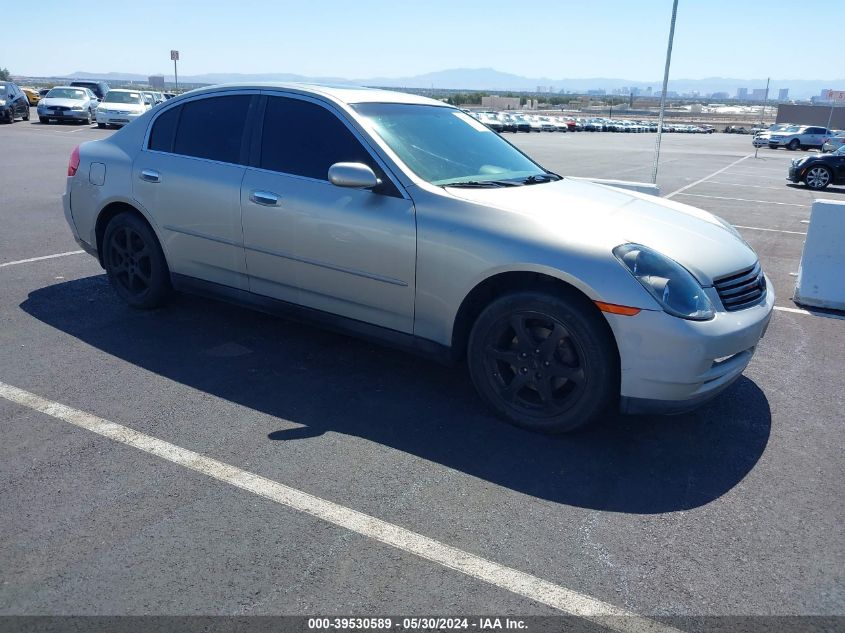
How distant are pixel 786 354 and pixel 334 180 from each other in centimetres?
360

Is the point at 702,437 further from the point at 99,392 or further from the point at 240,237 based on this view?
the point at 99,392

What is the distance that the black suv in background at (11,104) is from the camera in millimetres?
30328

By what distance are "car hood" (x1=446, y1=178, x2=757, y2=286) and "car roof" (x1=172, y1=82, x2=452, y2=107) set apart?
1.08 m

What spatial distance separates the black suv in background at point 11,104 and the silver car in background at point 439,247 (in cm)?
2974

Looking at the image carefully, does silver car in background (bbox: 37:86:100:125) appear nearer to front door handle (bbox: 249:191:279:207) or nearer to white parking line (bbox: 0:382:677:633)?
front door handle (bbox: 249:191:279:207)

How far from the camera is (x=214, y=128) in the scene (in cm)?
514

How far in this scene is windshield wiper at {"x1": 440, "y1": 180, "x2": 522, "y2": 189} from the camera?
171 inches

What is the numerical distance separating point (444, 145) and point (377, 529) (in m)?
2.66

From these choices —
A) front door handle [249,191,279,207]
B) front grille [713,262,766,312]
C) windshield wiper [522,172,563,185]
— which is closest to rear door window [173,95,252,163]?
front door handle [249,191,279,207]

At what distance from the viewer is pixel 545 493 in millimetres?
3396

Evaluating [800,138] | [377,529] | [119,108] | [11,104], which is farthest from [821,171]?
[800,138]

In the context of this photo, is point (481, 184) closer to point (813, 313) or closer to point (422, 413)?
point (422, 413)

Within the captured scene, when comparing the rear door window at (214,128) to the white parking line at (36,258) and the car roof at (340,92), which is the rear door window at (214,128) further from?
the white parking line at (36,258)

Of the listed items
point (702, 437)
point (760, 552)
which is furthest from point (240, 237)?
point (760, 552)
